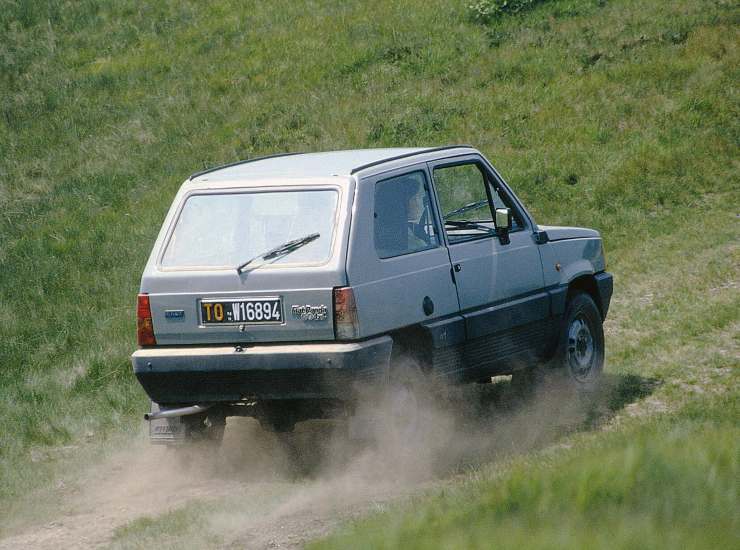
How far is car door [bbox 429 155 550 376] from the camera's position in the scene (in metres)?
7.83

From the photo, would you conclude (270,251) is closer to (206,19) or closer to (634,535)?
(634,535)

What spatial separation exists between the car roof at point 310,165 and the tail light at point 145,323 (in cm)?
96

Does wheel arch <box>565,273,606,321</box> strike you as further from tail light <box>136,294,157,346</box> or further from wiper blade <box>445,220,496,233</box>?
tail light <box>136,294,157,346</box>

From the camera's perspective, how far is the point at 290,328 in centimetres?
681

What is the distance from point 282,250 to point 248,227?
38 cm

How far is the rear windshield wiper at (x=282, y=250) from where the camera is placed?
6926 millimetres

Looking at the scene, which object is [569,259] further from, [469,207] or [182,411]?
[182,411]

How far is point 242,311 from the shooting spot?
6.91 meters

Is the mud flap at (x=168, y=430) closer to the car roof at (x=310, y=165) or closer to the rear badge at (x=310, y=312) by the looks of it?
the rear badge at (x=310, y=312)

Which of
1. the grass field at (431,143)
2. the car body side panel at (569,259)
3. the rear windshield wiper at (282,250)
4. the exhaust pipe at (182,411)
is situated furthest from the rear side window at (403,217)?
the grass field at (431,143)

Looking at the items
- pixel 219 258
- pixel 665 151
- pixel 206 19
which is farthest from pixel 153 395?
pixel 206 19

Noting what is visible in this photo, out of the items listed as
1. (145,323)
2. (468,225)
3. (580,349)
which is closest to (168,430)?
(145,323)

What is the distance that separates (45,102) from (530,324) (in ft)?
49.1

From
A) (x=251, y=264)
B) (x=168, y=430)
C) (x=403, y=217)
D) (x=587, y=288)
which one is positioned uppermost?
(x=403, y=217)
